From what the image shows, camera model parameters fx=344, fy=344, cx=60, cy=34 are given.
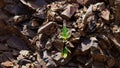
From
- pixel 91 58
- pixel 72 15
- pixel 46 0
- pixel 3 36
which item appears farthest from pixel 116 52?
pixel 3 36

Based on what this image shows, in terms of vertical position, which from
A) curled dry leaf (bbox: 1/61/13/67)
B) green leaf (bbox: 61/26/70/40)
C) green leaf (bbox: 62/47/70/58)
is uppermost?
curled dry leaf (bbox: 1/61/13/67)

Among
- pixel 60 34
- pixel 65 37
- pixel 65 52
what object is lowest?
pixel 65 52

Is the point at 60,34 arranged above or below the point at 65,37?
above

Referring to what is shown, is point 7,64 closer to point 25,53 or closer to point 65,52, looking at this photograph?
point 25,53

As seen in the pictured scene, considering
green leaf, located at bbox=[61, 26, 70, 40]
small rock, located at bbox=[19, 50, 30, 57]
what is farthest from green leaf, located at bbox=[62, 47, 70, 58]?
small rock, located at bbox=[19, 50, 30, 57]

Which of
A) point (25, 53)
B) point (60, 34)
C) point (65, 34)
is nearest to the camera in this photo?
point (65, 34)

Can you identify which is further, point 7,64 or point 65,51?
point 7,64

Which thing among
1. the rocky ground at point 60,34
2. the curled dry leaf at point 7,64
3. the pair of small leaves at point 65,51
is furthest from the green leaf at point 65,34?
the curled dry leaf at point 7,64

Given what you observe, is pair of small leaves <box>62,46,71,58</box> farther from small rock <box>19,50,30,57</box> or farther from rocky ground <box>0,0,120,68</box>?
small rock <box>19,50,30,57</box>

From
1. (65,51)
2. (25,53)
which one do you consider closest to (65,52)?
(65,51)

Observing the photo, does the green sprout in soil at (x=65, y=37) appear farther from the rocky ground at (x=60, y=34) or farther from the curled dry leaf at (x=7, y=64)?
the curled dry leaf at (x=7, y=64)
